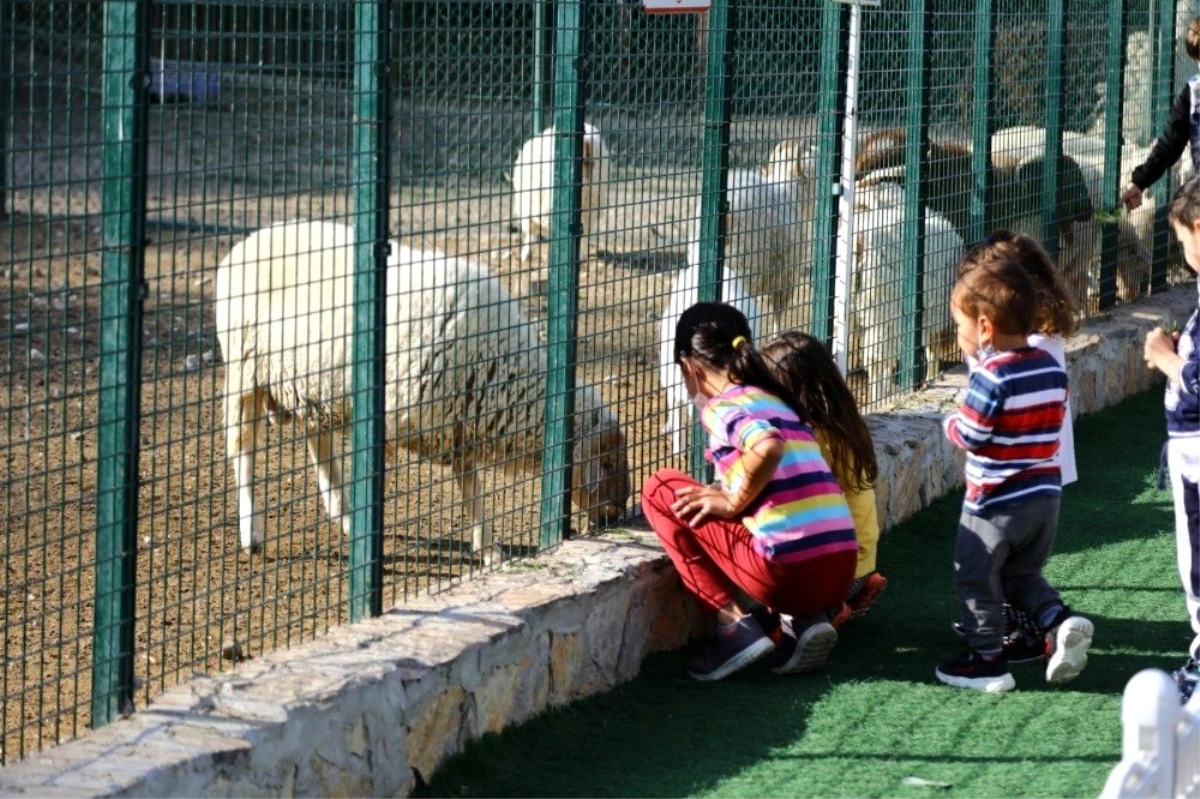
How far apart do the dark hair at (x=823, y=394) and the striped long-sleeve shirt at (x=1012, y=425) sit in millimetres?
426

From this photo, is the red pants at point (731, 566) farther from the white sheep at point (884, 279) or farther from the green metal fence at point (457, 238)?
the white sheep at point (884, 279)

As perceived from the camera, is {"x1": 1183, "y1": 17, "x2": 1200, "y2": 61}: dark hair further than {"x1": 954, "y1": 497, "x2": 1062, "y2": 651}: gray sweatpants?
Yes

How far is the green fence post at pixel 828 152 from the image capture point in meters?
6.31

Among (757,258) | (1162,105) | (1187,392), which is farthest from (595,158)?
(1162,105)

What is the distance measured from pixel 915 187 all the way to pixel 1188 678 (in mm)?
3132

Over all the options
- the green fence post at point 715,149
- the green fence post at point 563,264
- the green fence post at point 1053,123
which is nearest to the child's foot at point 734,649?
the green fence post at point 563,264

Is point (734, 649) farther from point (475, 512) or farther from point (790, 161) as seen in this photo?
point (790, 161)

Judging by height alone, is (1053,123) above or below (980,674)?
above

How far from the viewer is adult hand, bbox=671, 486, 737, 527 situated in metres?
4.79

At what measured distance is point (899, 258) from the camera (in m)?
7.28

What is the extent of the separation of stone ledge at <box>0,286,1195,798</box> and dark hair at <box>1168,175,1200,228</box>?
6.23ft

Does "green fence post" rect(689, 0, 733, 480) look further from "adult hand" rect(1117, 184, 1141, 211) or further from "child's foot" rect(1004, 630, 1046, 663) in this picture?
"adult hand" rect(1117, 184, 1141, 211)

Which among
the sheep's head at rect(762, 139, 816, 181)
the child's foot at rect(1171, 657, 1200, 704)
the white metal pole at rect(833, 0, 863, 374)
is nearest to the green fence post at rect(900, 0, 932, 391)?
the white metal pole at rect(833, 0, 863, 374)

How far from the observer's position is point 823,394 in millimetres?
5156
